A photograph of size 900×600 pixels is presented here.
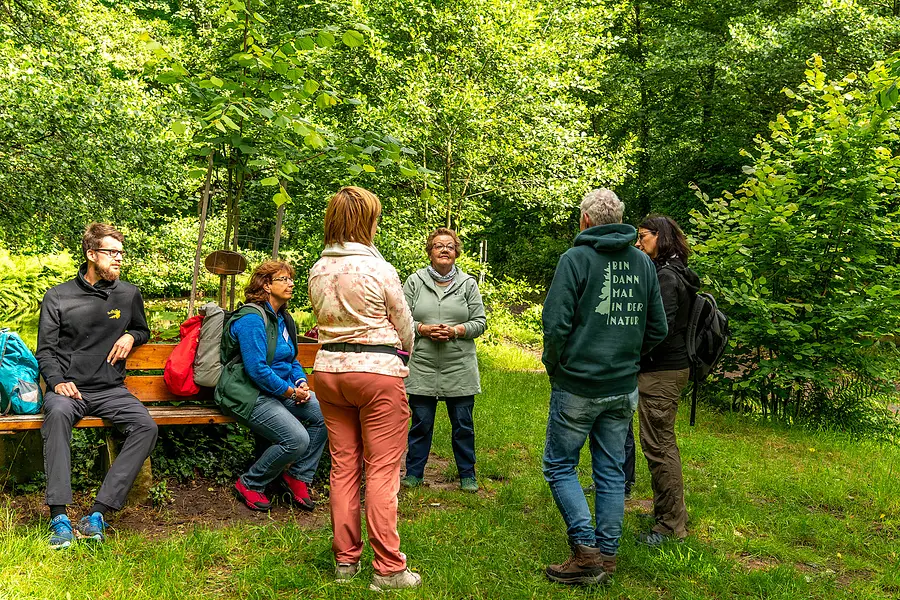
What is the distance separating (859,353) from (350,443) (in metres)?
6.76

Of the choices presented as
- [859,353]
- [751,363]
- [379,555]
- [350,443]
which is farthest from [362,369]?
[859,353]

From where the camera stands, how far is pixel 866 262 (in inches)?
305

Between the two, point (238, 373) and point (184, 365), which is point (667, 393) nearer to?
point (238, 373)

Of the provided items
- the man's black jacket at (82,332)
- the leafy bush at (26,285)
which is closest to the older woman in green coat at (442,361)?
the man's black jacket at (82,332)

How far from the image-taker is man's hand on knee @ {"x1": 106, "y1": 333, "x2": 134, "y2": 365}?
4.46 meters

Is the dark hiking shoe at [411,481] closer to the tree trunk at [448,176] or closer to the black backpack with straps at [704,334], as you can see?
the black backpack with straps at [704,334]

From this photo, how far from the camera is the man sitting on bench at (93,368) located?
157 inches

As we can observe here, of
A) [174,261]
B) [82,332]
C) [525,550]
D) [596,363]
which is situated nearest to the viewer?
[596,363]

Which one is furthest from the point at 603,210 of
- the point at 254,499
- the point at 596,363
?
the point at 254,499

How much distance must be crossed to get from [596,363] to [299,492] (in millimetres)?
2257

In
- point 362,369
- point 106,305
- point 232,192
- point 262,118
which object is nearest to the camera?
point 362,369

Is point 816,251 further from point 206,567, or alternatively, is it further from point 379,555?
point 206,567

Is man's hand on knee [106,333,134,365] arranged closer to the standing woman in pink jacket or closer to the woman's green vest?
the woman's green vest

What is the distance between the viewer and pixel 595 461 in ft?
12.6
